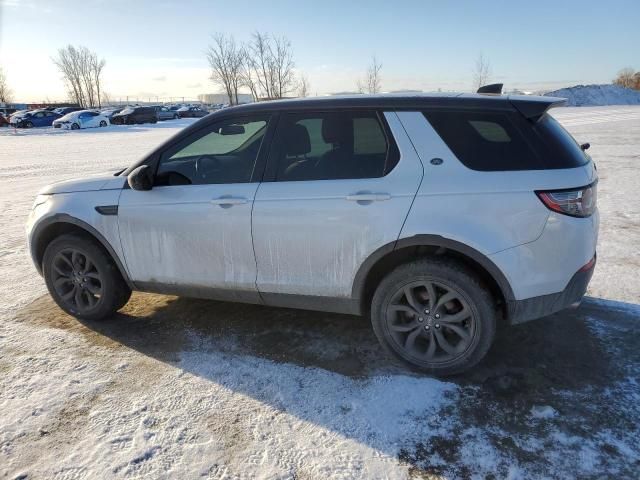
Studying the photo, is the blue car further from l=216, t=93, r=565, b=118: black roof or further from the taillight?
the taillight

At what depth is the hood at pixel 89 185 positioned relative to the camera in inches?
147

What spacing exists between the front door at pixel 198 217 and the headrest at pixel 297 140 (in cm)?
22

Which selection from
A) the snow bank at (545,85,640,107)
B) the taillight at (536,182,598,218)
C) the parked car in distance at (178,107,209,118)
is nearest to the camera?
the taillight at (536,182,598,218)

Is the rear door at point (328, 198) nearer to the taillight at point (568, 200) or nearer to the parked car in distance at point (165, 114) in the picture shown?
the taillight at point (568, 200)

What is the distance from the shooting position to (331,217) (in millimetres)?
3002

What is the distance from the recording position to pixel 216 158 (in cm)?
375

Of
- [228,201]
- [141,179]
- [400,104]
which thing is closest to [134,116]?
[141,179]

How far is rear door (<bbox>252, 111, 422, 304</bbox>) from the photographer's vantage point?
9.59 feet

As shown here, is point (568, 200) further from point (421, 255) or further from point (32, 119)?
point (32, 119)

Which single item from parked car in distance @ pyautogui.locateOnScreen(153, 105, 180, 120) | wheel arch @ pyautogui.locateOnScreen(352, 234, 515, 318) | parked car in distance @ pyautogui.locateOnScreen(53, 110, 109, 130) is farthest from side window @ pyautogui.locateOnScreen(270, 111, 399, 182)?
parked car in distance @ pyautogui.locateOnScreen(153, 105, 180, 120)

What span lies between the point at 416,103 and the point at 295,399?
6.71ft

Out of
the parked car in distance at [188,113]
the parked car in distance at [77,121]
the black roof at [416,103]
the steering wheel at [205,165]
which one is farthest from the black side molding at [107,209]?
the parked car in distance at [188,113]

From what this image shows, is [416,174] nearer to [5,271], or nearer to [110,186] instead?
[110,186]

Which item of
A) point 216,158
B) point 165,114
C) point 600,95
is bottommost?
point 216,158
